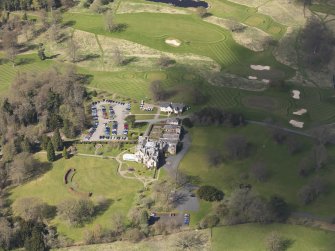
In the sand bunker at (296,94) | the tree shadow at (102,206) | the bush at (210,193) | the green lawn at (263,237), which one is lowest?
the tree shadow at (102,206)

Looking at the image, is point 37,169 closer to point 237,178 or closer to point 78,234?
point 78,234

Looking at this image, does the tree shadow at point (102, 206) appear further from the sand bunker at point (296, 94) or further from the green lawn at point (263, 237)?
the sand bunker at point (296, 94)

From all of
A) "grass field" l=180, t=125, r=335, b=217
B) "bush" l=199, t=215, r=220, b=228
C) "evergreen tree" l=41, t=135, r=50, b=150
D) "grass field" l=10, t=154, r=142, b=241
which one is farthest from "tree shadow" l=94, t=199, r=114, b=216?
"evergreen tree" l=41, t=135, r=50, b=150

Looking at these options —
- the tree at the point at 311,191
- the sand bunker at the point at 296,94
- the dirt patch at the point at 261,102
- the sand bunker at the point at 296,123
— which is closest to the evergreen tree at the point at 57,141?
the dirt patch at the point at 261,102

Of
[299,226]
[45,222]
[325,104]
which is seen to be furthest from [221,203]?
[325,104]

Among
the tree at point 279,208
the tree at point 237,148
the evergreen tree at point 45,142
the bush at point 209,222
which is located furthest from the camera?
the evergreen tree at point 45,142

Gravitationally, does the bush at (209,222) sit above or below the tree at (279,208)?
below

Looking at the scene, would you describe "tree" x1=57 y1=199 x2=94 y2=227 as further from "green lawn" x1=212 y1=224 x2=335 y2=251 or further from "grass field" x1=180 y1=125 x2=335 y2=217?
"green lawn" x1=212 y1=224 x2=335 y2=251
